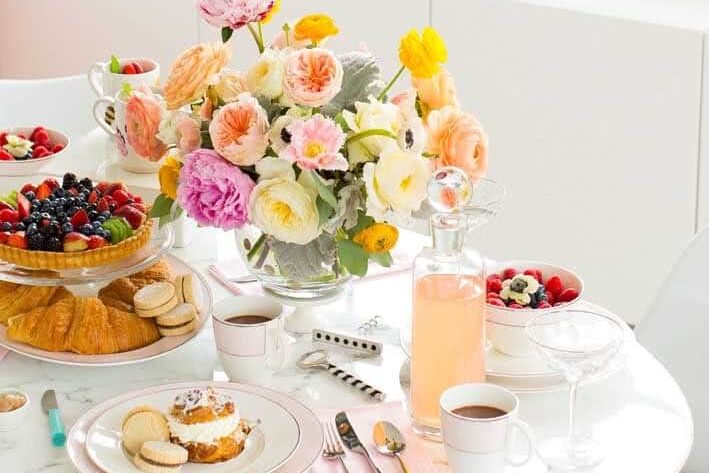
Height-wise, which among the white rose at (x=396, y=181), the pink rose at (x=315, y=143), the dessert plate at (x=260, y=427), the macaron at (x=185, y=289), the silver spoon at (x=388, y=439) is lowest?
the silver spoon at (x=388, y=439)

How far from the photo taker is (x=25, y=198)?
6.67ft

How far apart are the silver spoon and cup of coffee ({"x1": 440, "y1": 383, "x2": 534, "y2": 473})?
84mm

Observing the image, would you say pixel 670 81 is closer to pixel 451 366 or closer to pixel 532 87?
pixel 532 87

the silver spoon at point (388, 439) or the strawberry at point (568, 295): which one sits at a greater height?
the strawberry at point (568, 295)

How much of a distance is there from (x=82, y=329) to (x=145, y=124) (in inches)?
11.5

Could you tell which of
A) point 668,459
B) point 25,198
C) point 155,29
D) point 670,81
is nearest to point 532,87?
point 670,81

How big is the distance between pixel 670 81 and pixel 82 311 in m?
1.71

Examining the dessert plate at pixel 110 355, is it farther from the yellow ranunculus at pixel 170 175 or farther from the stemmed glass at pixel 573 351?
the stemmed glass at pixel 573 351

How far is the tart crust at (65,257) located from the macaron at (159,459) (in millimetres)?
436

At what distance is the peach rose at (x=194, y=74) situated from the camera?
1756 mm

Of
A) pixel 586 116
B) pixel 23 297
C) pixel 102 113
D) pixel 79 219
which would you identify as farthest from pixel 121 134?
pixel 586 116

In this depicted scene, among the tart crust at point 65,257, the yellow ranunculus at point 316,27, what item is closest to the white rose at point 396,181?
the yellow ranunculus at point 316,27

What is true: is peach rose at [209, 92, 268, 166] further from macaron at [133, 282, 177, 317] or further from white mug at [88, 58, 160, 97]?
white mug at [88, 58, 160, 97]

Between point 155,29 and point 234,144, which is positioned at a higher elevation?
point 234,144
